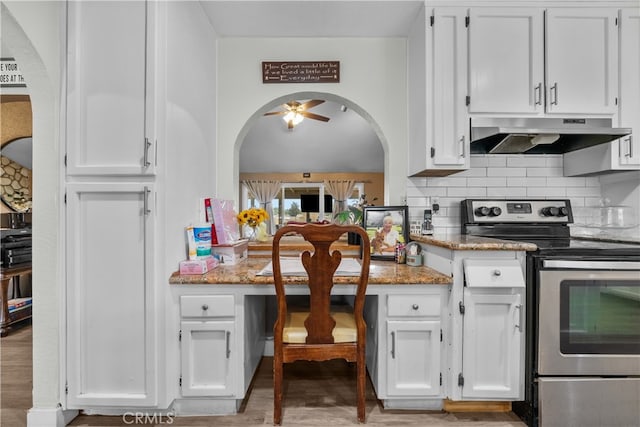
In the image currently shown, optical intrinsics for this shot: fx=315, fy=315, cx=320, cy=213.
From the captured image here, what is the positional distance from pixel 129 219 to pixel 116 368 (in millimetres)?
783

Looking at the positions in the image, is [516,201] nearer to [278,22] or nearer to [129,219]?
[278,22]

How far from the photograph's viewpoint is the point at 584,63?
2.06 meters

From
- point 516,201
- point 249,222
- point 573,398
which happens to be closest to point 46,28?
point 249,222

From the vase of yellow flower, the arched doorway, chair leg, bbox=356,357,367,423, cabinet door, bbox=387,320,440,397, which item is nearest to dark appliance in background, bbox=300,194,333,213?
the arched doorway

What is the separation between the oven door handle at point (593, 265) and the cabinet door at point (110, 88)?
85.2 inches

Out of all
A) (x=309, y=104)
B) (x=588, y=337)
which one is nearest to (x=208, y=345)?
(x=588, y=337)

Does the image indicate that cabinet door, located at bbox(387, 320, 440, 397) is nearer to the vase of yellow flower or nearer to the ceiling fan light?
the vase of yellow flower

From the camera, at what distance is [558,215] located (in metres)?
2.29

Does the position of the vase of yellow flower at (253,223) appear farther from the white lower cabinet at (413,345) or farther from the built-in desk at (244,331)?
the white lower cabinet at (413,345)

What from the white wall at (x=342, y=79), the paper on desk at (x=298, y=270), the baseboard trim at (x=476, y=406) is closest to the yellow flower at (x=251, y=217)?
the white wall at (x=342, y=79)

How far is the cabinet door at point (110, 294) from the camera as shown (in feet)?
5.37

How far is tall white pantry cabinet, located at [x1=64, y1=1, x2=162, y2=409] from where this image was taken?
1622 millimetres

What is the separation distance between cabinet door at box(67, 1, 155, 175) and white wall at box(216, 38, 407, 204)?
86 cm

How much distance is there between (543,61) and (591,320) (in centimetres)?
160
